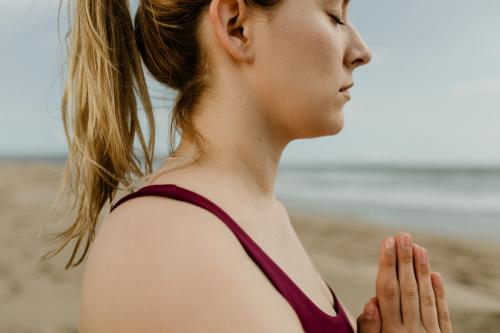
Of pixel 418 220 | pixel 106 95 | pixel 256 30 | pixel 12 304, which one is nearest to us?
pixel 256 30

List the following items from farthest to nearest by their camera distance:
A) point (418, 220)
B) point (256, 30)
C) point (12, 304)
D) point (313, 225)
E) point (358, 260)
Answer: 1. point (418, 220)
2. point (313, 225)
3. point (358, 260)
4. point (12, 304)
5. point (256, 30)

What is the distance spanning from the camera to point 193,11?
1175mm

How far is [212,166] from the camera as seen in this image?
1.12m

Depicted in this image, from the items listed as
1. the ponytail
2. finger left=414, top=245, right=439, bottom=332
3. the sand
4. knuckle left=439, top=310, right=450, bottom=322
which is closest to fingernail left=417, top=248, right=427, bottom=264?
finger left=414, top=245, right=439, bottom=332

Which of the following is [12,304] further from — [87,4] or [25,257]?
[87,4]

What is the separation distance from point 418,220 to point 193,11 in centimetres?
902

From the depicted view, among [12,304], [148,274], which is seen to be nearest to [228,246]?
[148,274]

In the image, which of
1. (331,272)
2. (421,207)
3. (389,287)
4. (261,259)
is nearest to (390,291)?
(389,287)

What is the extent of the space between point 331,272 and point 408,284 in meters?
4.01

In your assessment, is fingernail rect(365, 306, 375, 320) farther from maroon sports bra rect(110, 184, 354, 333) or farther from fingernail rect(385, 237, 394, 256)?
maroon sports bra rect(110, 184, 354, 333)

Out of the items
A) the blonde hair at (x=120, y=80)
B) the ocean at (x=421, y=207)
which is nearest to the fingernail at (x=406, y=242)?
the blonde hair at (x=120, y=80)

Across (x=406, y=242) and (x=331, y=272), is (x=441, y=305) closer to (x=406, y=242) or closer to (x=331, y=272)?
(x=406, y=242)

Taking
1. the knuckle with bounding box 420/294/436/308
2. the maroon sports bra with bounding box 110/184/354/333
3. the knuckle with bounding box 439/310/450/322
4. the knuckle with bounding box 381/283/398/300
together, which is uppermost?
the maroon sports bra with bounding box 110/184/354/333

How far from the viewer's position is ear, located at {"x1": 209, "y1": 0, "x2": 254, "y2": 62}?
111 cm
